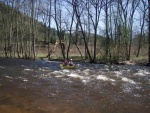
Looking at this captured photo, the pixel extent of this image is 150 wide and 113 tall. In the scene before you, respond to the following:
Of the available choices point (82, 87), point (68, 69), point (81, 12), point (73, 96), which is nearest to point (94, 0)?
point (81, 12)

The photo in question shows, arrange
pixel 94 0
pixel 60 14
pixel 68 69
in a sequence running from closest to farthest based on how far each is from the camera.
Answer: pixel 68 69, pixel 94 0, pixel 60 14

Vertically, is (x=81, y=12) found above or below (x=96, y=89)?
above

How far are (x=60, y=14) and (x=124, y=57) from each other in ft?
41.8

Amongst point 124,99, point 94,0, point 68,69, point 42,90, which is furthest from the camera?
point 94,0

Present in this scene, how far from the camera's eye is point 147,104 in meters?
10.5

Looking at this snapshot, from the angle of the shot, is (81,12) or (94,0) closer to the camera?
(94,0)

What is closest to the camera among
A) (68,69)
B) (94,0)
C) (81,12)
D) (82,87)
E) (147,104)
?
(147,104)

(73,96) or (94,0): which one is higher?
(94,0)

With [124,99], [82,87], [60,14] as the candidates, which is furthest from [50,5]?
[124,99]

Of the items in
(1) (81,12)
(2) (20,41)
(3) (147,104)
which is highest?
(1) (81,12)

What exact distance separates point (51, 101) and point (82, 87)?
Answer: 3.47m

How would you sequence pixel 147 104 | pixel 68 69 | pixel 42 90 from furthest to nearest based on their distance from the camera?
pixel 68 69, pixel 42 90, pixel 147 104

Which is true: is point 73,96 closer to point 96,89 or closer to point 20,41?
point 96,89

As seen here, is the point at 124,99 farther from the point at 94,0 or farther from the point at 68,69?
the point at 94,0
